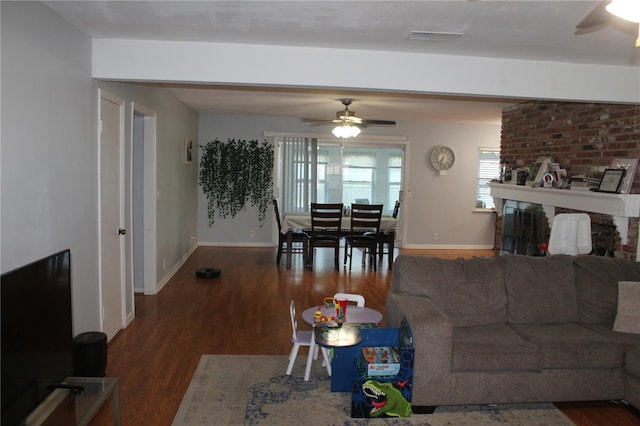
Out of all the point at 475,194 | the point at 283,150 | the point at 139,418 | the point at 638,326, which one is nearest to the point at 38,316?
the point at 139,418

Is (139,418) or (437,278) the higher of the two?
(437,278)

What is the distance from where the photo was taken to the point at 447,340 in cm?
293

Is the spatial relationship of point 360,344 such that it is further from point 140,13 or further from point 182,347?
point 140,13

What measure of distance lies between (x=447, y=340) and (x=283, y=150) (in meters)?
6.18

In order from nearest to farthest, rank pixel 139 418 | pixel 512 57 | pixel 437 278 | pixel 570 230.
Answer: pixel 139 418
pixel 437 278
pixel 512 57
pixel 570 230

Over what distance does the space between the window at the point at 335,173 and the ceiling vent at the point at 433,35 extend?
552cm

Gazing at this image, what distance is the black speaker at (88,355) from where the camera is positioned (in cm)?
315

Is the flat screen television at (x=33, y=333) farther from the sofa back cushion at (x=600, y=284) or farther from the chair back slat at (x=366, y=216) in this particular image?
the chair back slat at (x=366, y=216)

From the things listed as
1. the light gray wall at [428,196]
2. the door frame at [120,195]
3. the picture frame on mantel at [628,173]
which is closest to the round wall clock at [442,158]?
the light gray wall at [428,196]

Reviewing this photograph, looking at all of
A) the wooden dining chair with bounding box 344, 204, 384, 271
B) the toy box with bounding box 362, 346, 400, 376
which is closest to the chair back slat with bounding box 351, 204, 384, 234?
the wooden dining chair with bounding box 344, 204, 384, 271

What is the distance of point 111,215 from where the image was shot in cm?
402

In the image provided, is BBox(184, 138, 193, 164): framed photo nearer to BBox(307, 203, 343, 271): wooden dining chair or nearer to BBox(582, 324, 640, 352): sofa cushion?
BBox(307, 203, 343, 271): wooden dining chair

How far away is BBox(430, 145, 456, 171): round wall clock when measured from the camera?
883 centimetres

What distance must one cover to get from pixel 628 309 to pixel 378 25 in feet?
7.98
